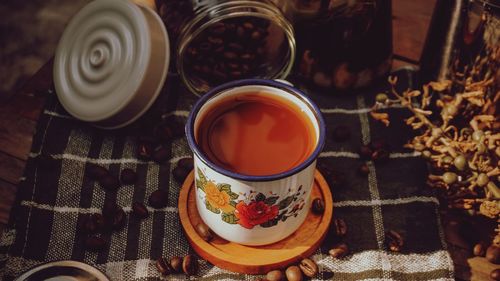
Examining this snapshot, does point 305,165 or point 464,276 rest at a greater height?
point 305,165

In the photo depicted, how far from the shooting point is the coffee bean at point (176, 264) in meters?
0.85

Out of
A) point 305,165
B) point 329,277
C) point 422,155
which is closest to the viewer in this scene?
point 305,165

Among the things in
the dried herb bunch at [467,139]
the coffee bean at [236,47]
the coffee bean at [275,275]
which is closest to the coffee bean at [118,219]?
the coffee bean at [275,275]

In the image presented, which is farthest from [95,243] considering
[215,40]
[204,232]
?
[215,40]

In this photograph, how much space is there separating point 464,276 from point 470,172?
160 mm

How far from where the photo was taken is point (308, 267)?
33.5 inches

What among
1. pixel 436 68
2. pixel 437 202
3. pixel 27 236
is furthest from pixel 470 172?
pixel 27 236

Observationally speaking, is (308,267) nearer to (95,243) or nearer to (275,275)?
(275,275)

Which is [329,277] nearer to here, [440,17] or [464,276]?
[464,276]

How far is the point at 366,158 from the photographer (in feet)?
3.30

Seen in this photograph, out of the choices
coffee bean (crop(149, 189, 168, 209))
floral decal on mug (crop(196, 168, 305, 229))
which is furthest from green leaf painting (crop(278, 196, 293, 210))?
coffee bean (crop(149, 189, 168, 209))

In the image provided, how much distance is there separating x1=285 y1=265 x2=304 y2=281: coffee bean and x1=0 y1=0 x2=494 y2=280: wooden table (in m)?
0.25

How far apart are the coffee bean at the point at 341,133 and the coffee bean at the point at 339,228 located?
7.0 inches

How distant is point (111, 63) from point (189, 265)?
1.25 ft
